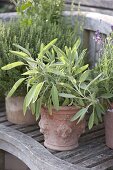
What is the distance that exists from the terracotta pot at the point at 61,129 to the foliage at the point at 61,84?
48 mm

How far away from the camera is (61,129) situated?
6.50 ft

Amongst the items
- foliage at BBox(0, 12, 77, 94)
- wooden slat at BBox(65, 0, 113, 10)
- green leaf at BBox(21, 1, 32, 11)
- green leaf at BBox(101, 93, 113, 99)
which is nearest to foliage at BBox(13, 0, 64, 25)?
green leaf at BBox(21, 1, 32, 11)

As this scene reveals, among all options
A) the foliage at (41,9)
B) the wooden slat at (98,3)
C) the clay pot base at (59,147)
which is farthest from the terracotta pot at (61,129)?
the wooden slat at (98,3)

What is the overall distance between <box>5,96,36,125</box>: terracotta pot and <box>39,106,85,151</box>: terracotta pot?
0.35 metres

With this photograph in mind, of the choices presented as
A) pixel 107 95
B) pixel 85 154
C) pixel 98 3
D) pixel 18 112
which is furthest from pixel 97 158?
pixel 98 3

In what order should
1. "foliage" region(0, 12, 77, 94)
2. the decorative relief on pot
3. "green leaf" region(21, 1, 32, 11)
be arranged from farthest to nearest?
"green leaf" region(21, 1, 32, 11), "foliage" region(0, 12, 77, 94), the decorative relief on pot

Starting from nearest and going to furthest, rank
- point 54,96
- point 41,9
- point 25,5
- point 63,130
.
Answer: point 54,96
point 63,130
point 25,5
point 41,9

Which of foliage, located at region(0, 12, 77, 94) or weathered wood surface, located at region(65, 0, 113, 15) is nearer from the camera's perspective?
foliage, located at region(0, 12, 77, 94)

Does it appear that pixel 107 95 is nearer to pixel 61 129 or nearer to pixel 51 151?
pixel 61 129

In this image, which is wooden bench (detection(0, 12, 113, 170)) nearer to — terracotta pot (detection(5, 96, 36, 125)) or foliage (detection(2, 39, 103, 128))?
terracotta pot (detection(5, 96, 36, 125))

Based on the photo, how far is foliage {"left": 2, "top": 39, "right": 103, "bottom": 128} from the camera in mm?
1893

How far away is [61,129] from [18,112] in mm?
492

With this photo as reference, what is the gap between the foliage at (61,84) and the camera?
1.89 metres

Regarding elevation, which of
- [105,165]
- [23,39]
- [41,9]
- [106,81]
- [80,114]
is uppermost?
[41,9]
